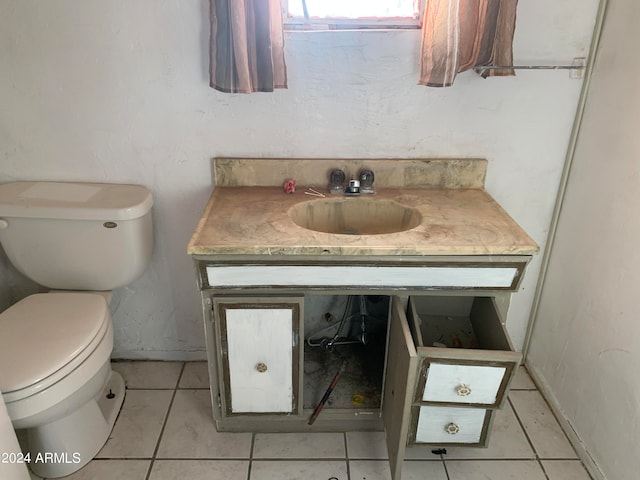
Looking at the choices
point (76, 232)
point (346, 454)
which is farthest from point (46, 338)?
point (346, 454)

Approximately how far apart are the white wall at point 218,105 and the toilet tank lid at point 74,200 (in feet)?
0.17

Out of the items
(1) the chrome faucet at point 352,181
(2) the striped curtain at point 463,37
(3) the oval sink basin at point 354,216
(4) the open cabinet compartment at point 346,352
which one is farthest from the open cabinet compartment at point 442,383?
(2) the striped curtain at point 463,37

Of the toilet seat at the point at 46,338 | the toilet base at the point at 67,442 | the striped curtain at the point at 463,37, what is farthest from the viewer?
the toilet base at the point at 67,442

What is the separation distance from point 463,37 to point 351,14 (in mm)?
346

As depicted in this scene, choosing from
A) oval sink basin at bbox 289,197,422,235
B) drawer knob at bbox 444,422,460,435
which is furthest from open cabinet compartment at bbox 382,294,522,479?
oval sink basin at bbox 289,197,422,235

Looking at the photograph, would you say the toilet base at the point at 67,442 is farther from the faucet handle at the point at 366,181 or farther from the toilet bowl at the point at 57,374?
the faucet handle at the point at 366,181

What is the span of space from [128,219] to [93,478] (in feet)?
2.60

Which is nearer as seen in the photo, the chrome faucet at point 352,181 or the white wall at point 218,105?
the white wall at point 218,105

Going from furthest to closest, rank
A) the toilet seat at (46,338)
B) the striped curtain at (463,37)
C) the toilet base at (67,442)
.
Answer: the toilet base at (67,442), the striped curtain at (463,37), the toilet seat at (46,338)

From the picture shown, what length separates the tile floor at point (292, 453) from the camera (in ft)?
4.89

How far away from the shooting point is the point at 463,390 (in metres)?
1.30

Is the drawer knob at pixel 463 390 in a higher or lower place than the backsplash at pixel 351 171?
lower

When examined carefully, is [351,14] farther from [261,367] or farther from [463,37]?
[261,367]

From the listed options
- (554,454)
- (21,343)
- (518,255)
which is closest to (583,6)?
(518,255)
